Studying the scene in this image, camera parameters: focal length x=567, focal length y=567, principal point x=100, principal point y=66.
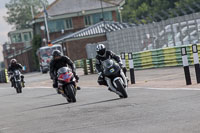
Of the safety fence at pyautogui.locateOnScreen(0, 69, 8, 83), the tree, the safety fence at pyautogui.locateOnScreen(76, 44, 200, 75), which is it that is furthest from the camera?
the tree

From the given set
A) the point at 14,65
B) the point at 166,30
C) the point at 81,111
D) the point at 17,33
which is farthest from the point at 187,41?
the point at 17,33

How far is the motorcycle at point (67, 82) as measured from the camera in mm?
14453

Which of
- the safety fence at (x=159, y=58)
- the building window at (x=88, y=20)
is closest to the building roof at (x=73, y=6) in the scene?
the building window at (x=88, y=20)

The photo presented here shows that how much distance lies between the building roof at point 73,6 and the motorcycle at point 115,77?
6112 cm

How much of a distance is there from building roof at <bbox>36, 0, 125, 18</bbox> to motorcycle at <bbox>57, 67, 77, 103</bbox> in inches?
2377

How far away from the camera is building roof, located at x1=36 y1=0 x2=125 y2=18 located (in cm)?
7504

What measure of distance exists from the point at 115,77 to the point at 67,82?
1358 mm

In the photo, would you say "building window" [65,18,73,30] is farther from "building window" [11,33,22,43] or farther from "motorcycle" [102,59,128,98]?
"motorcycle" [102,59,128,98]

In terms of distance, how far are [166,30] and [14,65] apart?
1061 cm

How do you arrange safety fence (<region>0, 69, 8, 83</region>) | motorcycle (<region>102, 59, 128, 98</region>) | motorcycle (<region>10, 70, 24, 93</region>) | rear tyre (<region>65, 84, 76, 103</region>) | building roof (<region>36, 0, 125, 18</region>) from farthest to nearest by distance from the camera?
building roof (<region>36, 0, 125, 18</region>) < safety fence (<region>0, 69, 8, 83</region>) < motorcycle (<region>10, 70, 24, 93</region>) < rear tyre (<region>65, 84, 76, 103</region>) < motorcycle (<region>102, 59, 128, 98</region>)

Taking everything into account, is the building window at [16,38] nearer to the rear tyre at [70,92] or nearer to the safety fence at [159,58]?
the safety fence at [159,58]

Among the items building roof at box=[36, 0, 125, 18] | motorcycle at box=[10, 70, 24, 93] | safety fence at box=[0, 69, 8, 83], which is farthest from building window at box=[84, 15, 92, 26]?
motorcycle at box=[10, 70, 24, 93]

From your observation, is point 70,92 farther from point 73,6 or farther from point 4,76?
point 73,6

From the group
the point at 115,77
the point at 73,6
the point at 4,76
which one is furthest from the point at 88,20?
the point at 115,77
